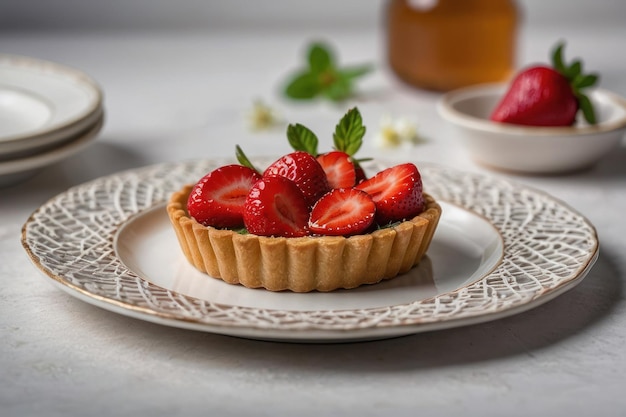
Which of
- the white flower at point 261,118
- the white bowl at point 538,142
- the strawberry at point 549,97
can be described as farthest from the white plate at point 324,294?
the white flower at point 261,118

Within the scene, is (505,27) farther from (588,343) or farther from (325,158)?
(588,343)

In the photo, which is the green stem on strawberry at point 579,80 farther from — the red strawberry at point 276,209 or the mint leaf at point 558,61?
the red strawberry at point 276,209

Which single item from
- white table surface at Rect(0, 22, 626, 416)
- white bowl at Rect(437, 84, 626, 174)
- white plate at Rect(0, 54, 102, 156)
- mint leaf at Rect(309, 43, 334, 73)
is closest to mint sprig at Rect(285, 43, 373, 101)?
mint leaf at Rect(309, 43, 334, 73)

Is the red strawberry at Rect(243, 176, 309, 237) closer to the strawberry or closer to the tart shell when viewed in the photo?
the tart shell

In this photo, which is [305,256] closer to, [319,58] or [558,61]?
[558,61]

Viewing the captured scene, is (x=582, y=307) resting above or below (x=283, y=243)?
below

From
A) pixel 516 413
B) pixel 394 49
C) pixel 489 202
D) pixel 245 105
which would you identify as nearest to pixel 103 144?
pixel 245 105
